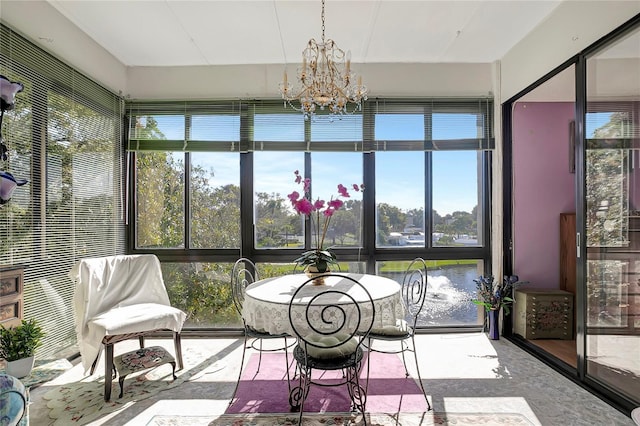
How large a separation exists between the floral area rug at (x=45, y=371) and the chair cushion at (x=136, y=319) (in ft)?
1.97

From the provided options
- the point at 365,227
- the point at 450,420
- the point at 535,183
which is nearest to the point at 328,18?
the point at 365,227

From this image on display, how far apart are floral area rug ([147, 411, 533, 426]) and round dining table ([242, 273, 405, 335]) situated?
23.0 inches

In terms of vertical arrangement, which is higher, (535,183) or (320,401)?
(535,183)

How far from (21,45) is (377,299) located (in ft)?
10.2

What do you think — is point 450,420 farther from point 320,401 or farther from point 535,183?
point 535,183

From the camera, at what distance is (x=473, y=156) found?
12.3 ft

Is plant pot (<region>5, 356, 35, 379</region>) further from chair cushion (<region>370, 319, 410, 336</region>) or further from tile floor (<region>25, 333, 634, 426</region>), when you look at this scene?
chair cushion (<region>370, 319, 410, 336</region>)

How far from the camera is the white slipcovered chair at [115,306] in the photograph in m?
2.41

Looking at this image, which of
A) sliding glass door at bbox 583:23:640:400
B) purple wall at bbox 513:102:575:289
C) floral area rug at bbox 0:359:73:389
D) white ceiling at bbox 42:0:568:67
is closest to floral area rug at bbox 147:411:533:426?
sliding glass door at bbox 583:23:640:400

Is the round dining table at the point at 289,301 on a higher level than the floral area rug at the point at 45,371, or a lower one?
higher

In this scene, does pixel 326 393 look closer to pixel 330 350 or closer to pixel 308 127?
pixel 330 350

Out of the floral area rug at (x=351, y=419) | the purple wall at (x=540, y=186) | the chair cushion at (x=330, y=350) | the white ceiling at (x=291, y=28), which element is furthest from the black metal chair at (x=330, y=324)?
the purple wall at (x=540, y=186)

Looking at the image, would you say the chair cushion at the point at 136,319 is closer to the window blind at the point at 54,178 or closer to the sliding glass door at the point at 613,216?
the window blind at the point at 54,178

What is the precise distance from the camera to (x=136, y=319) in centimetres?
252
